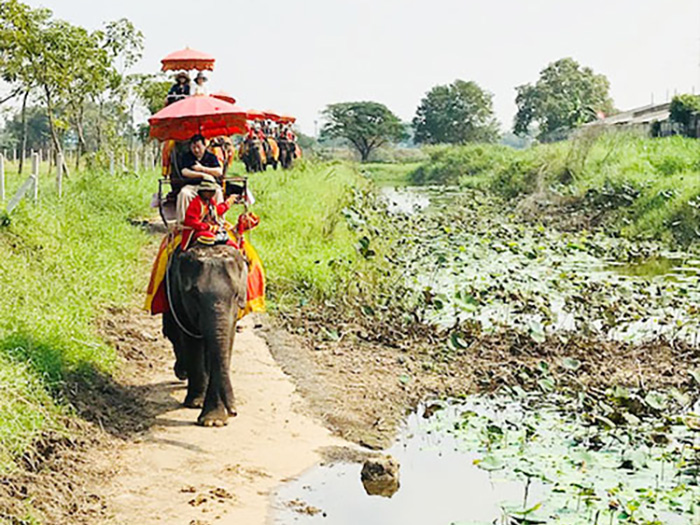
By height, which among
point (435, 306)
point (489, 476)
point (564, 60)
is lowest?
point (489, 476)

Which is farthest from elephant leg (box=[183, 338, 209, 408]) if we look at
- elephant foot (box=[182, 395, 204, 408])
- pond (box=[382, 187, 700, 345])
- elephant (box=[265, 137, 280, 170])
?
elephant (box=[265, 137, 280, 170])

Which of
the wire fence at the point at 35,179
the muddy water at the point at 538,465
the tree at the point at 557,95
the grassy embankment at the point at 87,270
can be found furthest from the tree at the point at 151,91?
the tree at the point at 557,95

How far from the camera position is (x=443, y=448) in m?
7.28

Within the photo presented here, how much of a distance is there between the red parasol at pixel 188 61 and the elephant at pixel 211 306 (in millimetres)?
7041

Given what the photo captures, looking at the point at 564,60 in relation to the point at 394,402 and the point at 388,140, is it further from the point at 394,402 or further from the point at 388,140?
the point at 394,402

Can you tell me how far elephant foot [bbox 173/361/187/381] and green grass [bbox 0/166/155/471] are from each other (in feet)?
1.73

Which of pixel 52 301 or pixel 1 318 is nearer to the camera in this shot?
pixel 1 318

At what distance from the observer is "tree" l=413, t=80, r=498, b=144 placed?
78938 millimetres

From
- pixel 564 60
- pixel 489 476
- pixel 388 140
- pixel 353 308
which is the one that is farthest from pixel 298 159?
pixel 388 140

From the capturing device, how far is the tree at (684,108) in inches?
1273

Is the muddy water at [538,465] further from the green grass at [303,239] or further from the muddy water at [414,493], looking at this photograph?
the green grass at [303,239]

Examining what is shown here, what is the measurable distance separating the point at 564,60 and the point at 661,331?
6247 cm

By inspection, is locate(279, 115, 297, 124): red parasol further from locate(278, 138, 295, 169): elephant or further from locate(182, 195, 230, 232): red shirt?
locate(182, 195, 230, 232): red shirt

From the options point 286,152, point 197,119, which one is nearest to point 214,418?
point 197,119
